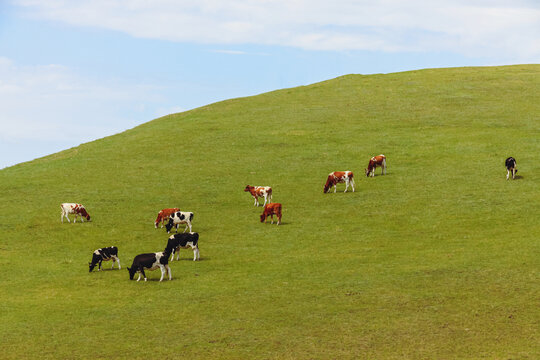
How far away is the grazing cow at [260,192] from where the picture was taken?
136 ft

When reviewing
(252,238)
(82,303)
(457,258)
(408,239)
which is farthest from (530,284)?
(82,303)

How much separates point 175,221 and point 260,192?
24.7 feet

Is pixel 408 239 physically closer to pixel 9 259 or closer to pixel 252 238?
pixel 252 238

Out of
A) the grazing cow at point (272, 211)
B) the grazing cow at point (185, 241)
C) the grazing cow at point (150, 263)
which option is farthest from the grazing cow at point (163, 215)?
the grazing cow at point (150, 263)

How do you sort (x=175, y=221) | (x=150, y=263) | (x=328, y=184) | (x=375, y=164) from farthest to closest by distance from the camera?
1. (x=375, y=164)
2. (x=328, y=184)
3. (x=175, y=221)
4. (x=150, y=263)

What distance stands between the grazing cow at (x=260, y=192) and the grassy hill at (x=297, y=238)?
31.0 inches

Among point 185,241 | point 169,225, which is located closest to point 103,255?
point 185,241

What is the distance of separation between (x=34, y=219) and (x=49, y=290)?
13.7 meters

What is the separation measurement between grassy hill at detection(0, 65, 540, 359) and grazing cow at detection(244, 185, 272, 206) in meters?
0.79

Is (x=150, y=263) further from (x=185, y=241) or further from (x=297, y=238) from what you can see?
(x=297, y=238)

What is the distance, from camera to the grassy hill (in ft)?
70.2

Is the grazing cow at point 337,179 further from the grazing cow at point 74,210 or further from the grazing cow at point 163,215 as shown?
the grazing cow at point 74,210

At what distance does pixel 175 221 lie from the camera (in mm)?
36094

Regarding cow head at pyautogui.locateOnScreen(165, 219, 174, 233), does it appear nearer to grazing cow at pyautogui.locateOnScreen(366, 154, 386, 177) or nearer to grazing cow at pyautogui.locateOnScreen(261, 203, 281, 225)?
grazing cow at pyautogui.locateOnScreen(261, 203, 281, 225)
